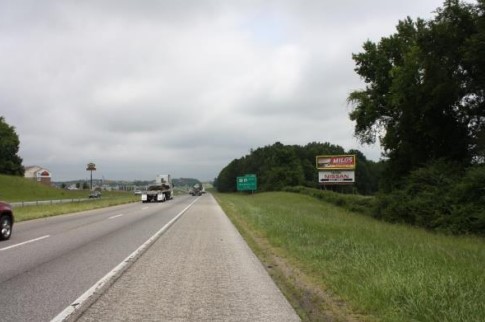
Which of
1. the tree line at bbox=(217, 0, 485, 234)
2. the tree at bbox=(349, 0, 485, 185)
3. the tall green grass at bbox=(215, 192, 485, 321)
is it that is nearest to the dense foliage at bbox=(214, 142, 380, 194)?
the tree line at bbox=(217, 0, 485, 234)

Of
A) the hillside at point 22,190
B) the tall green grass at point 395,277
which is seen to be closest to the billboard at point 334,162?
the hillside at point 22,190

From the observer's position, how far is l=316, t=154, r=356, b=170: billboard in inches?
3155

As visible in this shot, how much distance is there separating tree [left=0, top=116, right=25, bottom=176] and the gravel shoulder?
130 metres

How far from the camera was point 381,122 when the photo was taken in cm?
5159

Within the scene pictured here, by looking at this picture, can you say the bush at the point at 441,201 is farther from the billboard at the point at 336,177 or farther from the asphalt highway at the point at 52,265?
the billboard at the point at 336,177

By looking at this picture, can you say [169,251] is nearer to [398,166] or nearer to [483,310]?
[483,310]

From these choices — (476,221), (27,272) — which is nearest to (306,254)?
(27,272)

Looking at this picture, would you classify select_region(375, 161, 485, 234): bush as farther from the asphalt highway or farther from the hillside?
the hillside

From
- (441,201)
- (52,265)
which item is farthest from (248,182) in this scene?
(52,265)

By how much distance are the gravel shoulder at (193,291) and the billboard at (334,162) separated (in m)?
67.1

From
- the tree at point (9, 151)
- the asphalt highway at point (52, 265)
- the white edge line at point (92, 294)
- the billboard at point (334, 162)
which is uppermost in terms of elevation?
the tree at point (9, 151)

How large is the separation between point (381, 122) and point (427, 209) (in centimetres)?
2299

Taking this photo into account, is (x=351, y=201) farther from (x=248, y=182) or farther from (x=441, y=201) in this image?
(x=248, y=182)

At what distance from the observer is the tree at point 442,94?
32812mm
